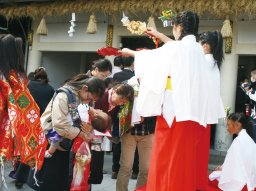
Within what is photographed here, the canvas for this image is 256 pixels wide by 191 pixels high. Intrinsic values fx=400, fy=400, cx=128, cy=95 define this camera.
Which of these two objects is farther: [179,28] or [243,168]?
[243,168]

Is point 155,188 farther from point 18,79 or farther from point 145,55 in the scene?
point 18,79

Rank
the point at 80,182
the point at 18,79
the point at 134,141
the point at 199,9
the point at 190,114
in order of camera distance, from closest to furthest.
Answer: the point at 18,79 → the point at 190,114 → the point at 80,182 → the point at 134,141 → the point at 199,9

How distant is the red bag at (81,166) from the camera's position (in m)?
3.88

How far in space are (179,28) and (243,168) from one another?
1.99 meters

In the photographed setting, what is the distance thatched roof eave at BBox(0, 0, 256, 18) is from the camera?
A: 7.16 m

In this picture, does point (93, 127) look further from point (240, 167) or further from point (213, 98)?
point (240, 167)

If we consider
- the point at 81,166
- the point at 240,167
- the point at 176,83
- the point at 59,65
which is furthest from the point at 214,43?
the point at 59,65

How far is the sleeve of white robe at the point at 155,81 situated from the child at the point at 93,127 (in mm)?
377

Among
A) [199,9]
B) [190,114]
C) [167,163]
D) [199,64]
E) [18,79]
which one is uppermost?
[199,9]

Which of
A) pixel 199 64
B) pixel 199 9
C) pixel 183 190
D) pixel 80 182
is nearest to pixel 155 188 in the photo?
pixel 183 190

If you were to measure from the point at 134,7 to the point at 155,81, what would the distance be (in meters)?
4.42

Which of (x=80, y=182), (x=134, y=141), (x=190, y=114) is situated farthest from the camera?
(x=134, y=141)

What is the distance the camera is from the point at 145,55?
157 inches

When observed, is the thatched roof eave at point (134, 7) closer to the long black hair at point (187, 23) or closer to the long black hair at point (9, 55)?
the long black hair at point (187, 23)
